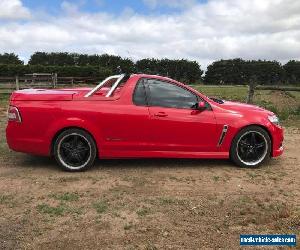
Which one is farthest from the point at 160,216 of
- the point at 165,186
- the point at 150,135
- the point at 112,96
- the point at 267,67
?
the point at 267,67

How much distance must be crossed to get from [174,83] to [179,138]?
88 centimetres

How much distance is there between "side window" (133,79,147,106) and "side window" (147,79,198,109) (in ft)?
0.34

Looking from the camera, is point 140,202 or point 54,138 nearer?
point 140,202

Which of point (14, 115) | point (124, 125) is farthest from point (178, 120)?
point (14, 115)

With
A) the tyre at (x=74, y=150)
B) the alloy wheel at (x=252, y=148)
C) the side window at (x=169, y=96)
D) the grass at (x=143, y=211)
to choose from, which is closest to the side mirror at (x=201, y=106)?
the side window at (x=169, y=96)

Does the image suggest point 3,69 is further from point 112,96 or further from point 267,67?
point 112,96

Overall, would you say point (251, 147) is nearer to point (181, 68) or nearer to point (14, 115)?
point (14, 115)

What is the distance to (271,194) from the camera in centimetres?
607

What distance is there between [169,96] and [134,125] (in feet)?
2.41

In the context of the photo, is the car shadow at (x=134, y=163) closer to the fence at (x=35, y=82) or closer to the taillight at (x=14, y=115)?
the taillight at (x=14, y=115)

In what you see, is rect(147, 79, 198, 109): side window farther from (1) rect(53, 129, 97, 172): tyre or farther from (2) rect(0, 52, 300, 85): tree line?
(2) rect(0, 52, 300, 85): tree line

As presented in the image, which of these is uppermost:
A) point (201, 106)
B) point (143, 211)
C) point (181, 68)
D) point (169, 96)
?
point (181, 68)

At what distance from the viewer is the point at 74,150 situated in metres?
Result: 7.21

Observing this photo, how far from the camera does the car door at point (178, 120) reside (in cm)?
727
